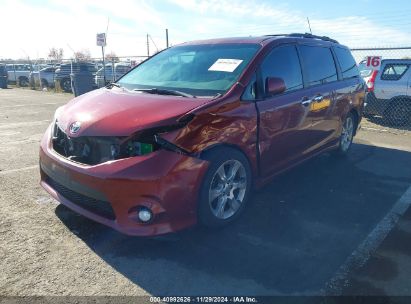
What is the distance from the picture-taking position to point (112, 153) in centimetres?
302

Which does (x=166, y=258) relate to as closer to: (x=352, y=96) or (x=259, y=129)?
(x=259, y=129)

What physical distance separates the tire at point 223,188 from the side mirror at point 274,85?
2.36ft

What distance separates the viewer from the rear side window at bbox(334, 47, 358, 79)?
5618 millimetres

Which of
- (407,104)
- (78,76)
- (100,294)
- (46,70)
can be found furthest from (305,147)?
(46,70)

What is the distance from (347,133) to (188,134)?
3985 mm

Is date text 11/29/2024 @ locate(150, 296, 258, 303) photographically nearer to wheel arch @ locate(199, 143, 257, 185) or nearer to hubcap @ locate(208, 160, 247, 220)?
hubcap @ locate(208, 160, 247, 220)

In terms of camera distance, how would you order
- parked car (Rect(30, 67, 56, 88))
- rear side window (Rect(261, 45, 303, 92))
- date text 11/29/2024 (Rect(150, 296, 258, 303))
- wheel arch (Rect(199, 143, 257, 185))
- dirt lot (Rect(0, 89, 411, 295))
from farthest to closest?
parked car (Rect(30, 67, 56, 88))
rear side window (Rect(261, 45, 303, 92))
wheel arch (Rect(199, 143, 257, 185))
dirt lot (Rect(0, 89, 411, 295))
date text 11/29/2024 (Rect(150, 296, 258, 303))

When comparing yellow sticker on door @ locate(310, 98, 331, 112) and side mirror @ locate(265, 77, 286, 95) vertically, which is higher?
side mirror @ locate(265, 77, 286, 95)

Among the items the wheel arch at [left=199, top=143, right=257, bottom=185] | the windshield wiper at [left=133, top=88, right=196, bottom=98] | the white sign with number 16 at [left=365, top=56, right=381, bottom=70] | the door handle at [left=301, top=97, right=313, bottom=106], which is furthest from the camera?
the white sign with number 16 at [left=365, top=56, right=381, bottom=70]

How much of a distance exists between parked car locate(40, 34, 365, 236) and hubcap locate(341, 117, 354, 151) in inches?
47.6

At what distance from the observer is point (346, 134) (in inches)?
240

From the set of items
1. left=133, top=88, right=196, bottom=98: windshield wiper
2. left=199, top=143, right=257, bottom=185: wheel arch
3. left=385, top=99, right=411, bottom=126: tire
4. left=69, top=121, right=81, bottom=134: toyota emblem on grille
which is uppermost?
left=133, top=88, right=196, bottom=98: windshield wiper

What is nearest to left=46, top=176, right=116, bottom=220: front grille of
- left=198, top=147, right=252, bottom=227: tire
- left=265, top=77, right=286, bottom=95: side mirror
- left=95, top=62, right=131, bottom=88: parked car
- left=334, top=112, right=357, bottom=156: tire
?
left=198, top=147, right=252, bottom=227: tire

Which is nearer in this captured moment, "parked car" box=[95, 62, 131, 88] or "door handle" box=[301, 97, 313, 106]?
"door handle" box=[301, 97, 313, 106]
